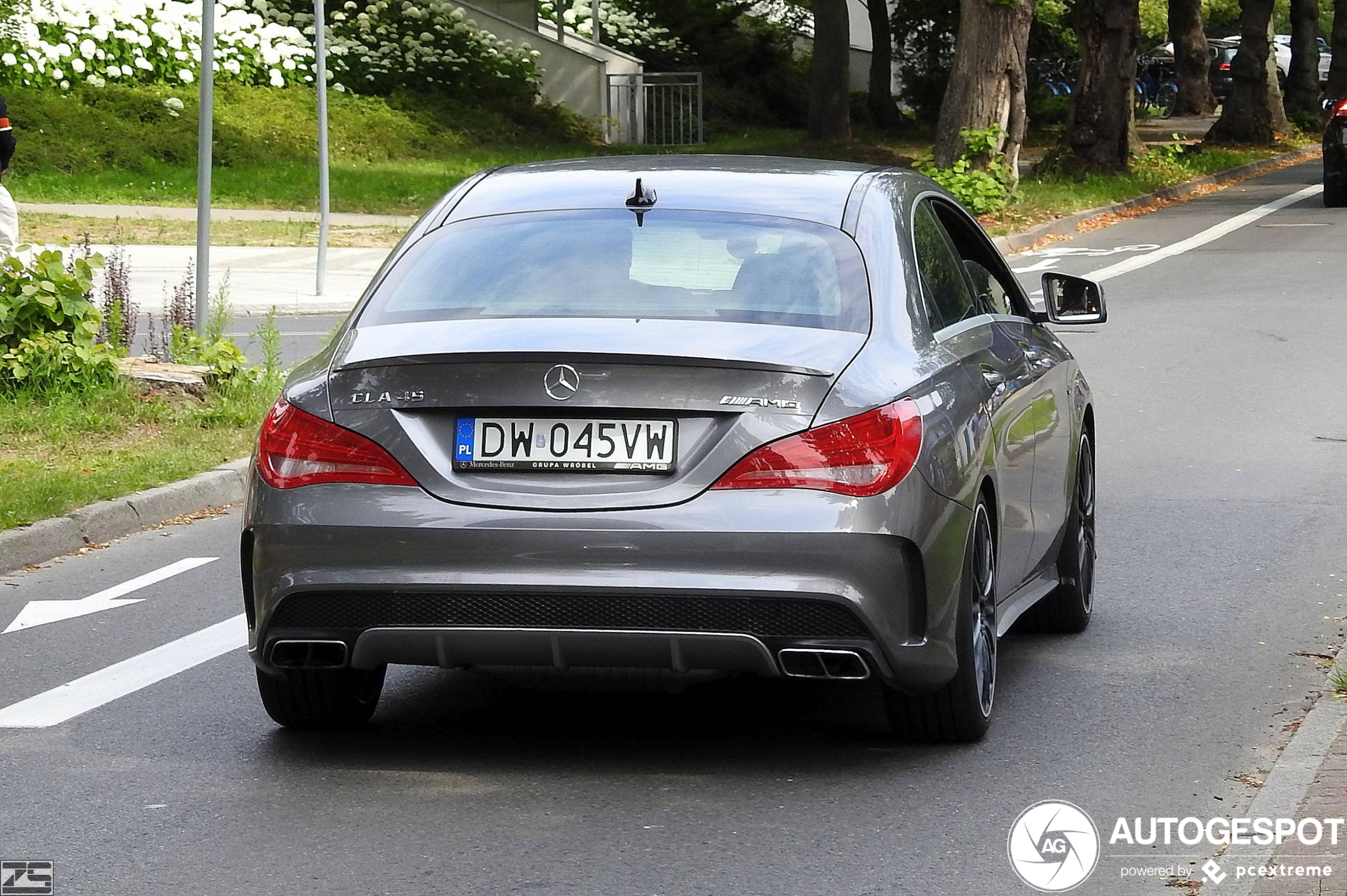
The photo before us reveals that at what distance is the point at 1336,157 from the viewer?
89.5 ft

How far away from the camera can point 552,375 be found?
5223mm

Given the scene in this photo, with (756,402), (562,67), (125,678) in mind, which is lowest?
(125,678)

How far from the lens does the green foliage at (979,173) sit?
25672 mm

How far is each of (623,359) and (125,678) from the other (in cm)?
240

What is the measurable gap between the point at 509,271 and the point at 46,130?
25.6 meters

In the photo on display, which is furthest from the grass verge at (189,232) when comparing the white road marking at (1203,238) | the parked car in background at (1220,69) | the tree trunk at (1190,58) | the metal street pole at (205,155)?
the parked car in background at (1220,69)

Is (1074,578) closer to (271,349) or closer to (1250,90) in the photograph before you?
(271,349)

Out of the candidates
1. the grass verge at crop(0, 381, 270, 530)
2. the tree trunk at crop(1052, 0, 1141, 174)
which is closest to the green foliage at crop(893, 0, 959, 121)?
the tree trunk at crop(1052, 0, 1141, 174)

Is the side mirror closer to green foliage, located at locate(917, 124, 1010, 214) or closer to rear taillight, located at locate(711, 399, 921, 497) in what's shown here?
rear taillight, located at locate(711, 399, 921, 497)

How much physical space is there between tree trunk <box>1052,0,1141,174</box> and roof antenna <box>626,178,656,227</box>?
25.5 m

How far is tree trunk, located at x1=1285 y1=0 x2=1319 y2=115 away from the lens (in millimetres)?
47750

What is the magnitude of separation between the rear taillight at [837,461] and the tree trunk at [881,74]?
40412mm

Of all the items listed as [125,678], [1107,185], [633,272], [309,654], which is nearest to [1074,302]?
[633,272]

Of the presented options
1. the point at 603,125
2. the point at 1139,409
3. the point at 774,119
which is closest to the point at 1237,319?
the point at 1139,409
